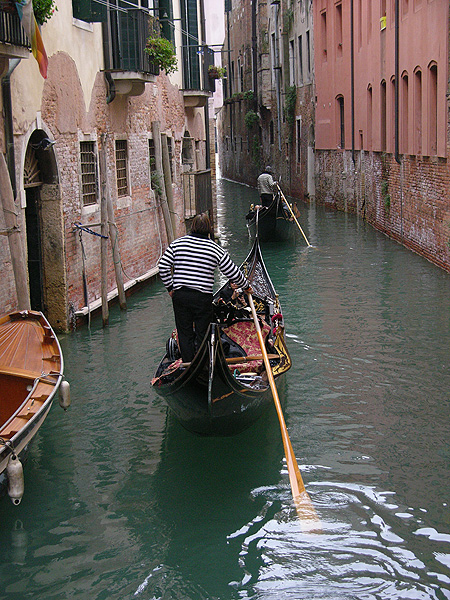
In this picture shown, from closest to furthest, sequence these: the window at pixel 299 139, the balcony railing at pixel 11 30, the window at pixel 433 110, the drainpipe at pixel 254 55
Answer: the balcony railing at pixel 11 30
the window at pixel 433 110
the window at pixel 299 139
the drainpipe at pixel 254 55

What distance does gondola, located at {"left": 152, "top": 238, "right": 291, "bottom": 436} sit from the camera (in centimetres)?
445

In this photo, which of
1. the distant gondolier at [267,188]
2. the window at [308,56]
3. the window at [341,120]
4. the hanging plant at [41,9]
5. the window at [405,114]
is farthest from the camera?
the window at [308,56]

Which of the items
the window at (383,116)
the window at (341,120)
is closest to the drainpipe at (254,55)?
the window at (341,120)

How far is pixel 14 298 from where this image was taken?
6.91 metres

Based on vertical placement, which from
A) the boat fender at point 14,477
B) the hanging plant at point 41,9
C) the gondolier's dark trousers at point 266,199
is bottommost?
the boat fender at point 14,477

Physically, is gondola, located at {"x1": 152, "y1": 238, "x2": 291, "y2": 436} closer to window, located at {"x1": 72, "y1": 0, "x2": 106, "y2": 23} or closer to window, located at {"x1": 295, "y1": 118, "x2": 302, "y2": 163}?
window, located at {"x1": 72, "y1": 0, "x2": 106, "y2": 23}

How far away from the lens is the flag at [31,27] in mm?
5914

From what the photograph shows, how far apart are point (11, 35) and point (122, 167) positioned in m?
4.27

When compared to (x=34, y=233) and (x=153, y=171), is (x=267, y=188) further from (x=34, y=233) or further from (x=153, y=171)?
(x=34, y=233)

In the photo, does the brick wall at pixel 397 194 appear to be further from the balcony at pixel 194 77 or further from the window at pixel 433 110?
the balcony at pixel 194 77

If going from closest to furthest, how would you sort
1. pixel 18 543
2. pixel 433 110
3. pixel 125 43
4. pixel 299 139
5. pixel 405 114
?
pixel 18 543 < pixel 125 43 < pixel 433 110 < pixel 405 114 < pixel 299 139

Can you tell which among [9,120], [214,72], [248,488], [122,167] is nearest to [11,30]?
[9,120]

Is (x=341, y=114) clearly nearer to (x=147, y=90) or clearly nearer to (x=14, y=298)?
(x=147, y=90)

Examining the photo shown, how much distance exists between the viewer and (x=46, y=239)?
789 centimetres
